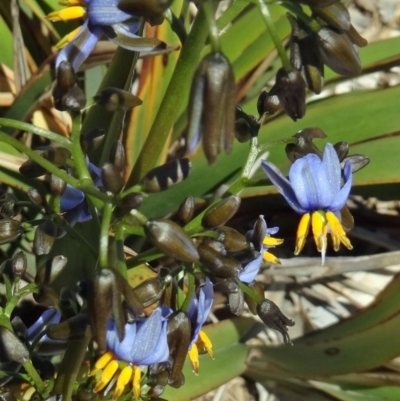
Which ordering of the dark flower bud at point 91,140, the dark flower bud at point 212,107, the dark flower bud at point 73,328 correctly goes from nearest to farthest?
the dark flower bud at point 212,107, the dark flower bud at point 73,328, the dark flower bud at point 91,140

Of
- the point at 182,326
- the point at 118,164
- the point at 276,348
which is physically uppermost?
the point at 118,164

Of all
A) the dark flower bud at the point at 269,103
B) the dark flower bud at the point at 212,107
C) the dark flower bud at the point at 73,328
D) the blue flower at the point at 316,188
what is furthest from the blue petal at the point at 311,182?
the dark flower bud at the point at 73,328

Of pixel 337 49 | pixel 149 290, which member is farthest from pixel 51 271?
pixel 337 49

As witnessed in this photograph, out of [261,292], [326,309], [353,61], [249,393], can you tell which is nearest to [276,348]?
[249,393]

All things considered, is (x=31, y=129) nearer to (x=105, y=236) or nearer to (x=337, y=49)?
(x=105, y=236)

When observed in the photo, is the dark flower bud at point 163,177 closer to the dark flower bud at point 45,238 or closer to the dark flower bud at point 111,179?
the dark flower bud at point 111,179

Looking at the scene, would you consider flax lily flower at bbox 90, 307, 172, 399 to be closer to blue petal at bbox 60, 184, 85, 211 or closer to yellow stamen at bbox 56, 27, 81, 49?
blue petal at bbox 60, 184, 85, 211

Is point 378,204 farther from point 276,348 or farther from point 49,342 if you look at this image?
point 49,342
